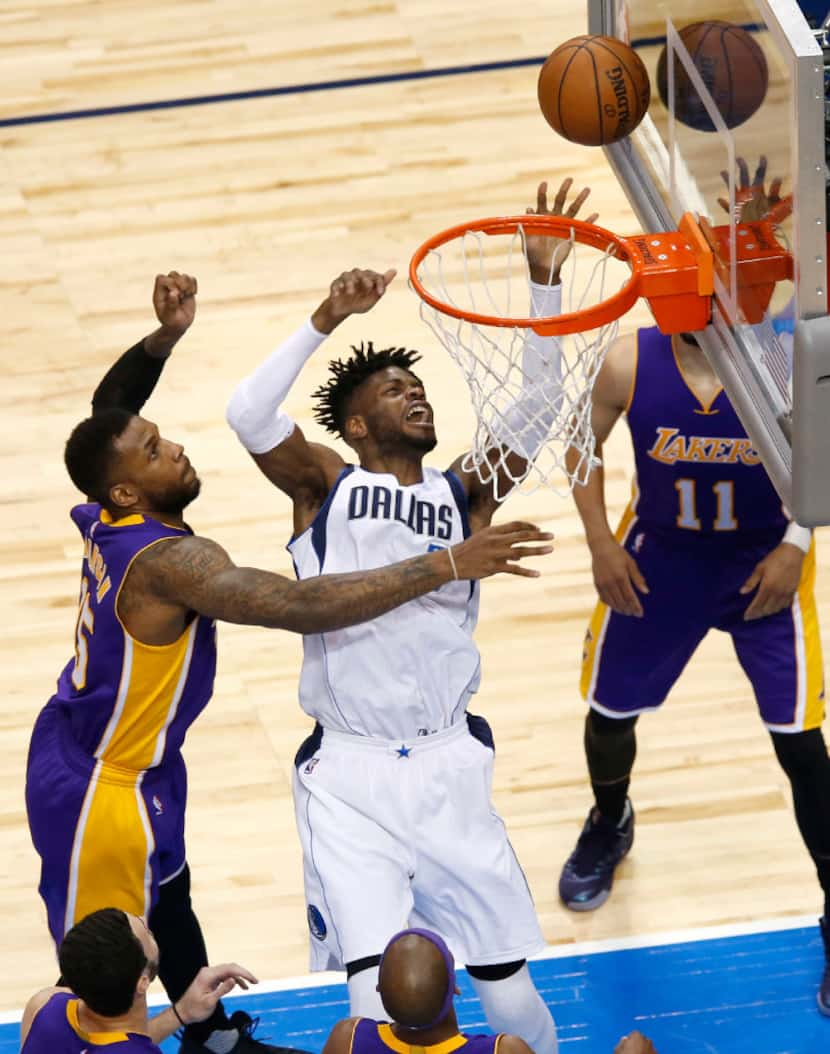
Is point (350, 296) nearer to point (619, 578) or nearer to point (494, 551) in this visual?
point (494, 551)

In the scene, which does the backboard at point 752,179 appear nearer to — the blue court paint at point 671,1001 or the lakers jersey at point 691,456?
the lakers jersey at point 691,456

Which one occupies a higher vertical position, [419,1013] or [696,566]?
[696,566]

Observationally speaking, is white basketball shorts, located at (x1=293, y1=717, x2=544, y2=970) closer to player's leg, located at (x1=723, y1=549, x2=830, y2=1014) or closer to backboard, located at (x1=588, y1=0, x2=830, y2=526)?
player's leg, located at (x1=723, y1=549, x2=830, y2=1014)

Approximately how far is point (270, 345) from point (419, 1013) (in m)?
4.22

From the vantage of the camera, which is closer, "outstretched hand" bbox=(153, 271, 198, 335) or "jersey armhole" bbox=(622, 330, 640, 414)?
"outstretched hand" bbox=(153, 271, 198, 335)

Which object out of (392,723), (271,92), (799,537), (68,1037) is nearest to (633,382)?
(799,537)

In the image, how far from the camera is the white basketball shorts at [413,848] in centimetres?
429

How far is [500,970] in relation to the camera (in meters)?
4.36

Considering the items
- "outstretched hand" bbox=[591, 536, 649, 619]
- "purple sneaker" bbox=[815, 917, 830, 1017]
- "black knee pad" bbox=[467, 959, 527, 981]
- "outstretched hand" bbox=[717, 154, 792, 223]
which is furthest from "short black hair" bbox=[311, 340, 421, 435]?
"purple sneaker" bbox=[815, 917, 830, 1017]

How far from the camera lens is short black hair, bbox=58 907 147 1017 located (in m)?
3.59

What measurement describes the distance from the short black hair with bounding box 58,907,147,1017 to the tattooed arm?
A: 783mm

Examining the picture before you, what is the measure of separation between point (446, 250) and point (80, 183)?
1737 mm

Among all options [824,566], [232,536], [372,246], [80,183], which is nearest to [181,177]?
[80,183]

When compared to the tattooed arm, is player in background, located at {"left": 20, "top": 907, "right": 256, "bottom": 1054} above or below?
below
